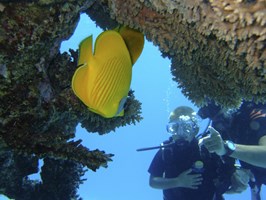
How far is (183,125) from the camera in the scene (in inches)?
245

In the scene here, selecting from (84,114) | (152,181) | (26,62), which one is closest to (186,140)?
(152,181)

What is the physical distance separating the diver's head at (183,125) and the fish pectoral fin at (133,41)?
4223 mm

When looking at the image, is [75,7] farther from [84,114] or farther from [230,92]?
[230,92]

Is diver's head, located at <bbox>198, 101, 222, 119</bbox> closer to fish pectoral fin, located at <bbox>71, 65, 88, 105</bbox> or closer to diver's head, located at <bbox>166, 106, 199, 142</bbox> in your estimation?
diver's head, located at <bbox>166, 106, 199, 142</bbox>

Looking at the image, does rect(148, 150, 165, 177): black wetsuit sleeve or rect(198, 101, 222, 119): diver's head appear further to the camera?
rect(148, 150, 165, 177): black wetsuit sleeve

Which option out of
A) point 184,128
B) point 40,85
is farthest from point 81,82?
point 184,128

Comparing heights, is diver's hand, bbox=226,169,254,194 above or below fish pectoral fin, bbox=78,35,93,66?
above

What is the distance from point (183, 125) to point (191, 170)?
95 centimetres

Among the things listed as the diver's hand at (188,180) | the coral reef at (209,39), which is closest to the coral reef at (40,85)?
the coral reef at (209,39)

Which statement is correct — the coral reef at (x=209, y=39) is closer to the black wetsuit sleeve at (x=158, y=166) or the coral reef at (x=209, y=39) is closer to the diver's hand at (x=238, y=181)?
the black wetsuit sleeve at (x=158, y=166)

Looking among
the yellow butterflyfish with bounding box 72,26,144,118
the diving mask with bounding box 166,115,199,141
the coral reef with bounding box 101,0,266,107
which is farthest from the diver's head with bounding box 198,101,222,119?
the yellow butterflyfish with bounding box 72,26,144,118

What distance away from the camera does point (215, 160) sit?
5852 millimetres

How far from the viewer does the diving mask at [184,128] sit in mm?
6039

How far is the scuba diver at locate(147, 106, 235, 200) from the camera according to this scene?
19.0 ft
